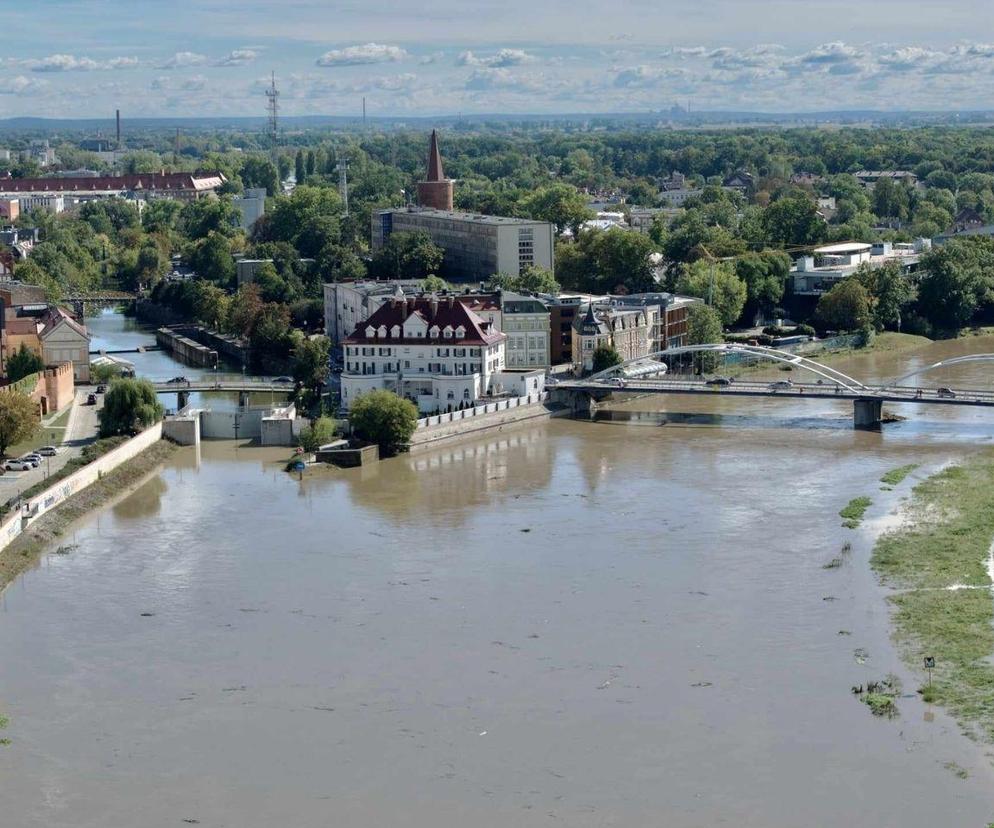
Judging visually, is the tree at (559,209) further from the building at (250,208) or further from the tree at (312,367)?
the tree at (312,367)

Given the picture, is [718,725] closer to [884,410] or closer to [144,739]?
[144,739]

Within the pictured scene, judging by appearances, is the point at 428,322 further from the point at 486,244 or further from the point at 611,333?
the point at 486,244

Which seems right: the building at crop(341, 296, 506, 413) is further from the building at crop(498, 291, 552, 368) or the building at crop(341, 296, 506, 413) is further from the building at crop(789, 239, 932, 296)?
the building at crop(789, 239, 932, 296)

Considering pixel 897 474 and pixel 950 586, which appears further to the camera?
pixel 897 474

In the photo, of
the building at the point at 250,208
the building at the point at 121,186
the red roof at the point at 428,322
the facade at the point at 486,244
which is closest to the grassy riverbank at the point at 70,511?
the red roof at the point at 428,322

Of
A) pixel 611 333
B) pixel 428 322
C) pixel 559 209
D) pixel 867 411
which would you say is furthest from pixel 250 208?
pixel 867 411

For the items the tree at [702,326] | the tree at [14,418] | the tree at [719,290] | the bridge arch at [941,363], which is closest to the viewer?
the tree at [14,418]
